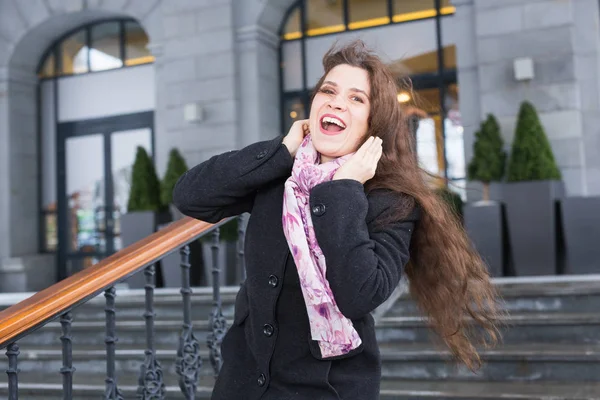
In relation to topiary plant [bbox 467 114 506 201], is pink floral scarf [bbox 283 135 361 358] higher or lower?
lower

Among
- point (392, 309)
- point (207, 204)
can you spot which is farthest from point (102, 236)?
point (207, 204)

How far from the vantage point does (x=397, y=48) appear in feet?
28.3

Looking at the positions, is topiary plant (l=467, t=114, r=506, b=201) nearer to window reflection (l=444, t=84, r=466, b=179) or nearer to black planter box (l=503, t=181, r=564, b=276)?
black planter box (l=503, t=181, r=564, b=276)

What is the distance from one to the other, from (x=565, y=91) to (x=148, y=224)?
488 cm

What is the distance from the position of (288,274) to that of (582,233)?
16.9 ft

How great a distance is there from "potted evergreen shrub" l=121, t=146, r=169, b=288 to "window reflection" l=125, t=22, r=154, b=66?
2434 mm

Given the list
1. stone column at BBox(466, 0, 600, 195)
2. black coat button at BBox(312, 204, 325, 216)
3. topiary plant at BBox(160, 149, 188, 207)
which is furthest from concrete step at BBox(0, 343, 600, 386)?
topiary plant at BBox(160, 149, 188, 207)

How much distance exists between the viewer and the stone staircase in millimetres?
3736

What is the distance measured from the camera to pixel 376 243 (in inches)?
66.9

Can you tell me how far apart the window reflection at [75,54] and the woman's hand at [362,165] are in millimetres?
9750

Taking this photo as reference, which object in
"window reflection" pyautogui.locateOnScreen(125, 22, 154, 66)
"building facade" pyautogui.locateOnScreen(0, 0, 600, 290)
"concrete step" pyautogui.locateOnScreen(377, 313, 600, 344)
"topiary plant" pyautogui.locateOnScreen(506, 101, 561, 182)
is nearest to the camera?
"concrete step" pyautogui.locateOnScreen(377, 313, 600, 344)

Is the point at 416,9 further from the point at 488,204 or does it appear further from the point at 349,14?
the point at 488,204

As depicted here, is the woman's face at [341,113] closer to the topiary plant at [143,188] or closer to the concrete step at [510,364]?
the concrete step at [510,364]

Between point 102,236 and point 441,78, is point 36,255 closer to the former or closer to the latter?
point 102,236
